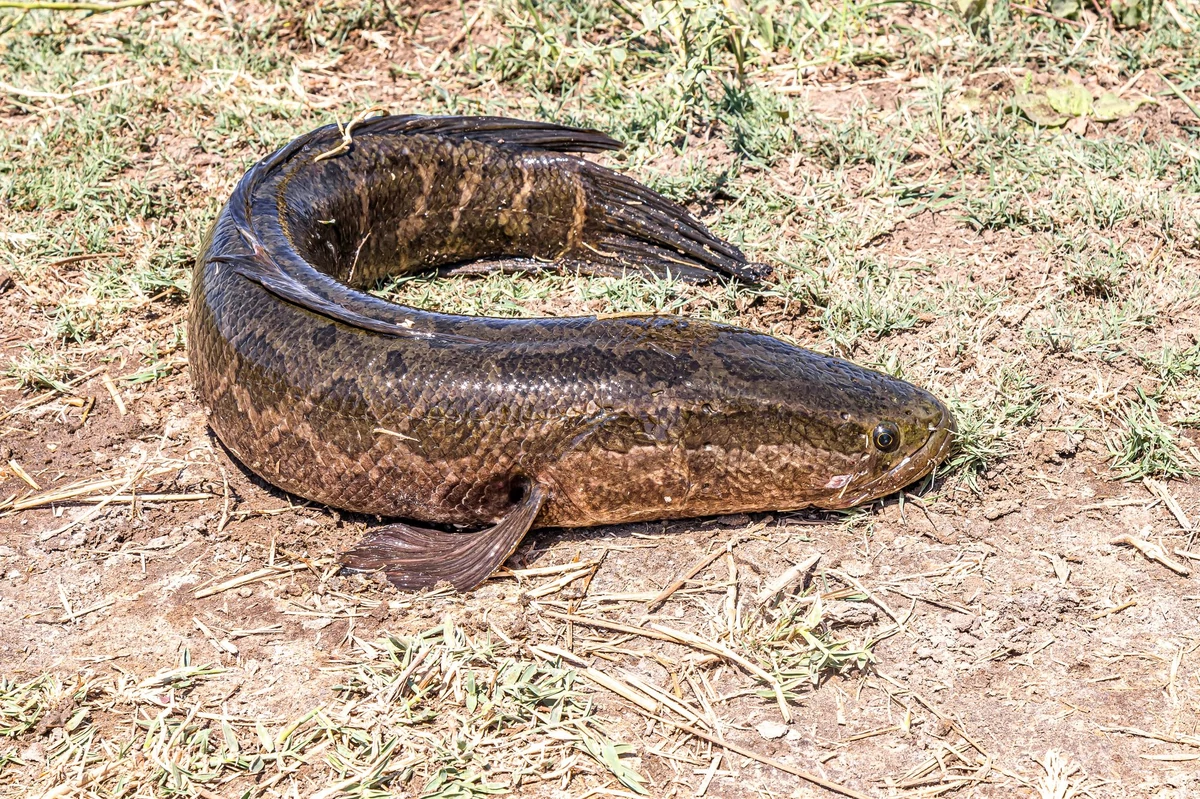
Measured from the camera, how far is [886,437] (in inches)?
151

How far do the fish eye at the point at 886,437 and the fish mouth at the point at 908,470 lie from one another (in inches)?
2.4

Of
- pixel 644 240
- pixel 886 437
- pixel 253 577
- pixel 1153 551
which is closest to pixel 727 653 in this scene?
pixel 886 437

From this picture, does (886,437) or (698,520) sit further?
(698,520)

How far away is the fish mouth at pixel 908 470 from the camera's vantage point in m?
3.87

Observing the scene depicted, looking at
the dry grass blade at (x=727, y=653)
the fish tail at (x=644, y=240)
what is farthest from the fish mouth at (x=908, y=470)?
the fish tail at (x=644, y=240)

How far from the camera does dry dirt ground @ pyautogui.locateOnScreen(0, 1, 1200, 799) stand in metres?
3.12

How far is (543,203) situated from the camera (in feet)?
17.8

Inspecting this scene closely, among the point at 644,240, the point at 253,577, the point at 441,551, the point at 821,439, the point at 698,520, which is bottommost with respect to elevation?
the point at 253,577

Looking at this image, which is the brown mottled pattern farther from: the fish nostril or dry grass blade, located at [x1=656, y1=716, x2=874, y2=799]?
dry grass blade, located at [x1=656, y1=716, x2=874, y2=799]

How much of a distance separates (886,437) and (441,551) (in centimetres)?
150

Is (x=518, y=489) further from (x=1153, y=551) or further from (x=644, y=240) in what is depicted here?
(x=1153, y=551)

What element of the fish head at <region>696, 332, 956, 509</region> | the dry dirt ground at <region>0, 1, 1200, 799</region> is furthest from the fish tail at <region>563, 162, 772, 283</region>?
the fish head at <region>696, 332, 956, 509</region>

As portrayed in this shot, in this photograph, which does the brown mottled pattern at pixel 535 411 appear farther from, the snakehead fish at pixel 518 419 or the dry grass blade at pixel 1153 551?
the dry grass blade at pixel 1153 551

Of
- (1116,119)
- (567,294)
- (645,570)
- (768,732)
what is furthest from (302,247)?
(1116,119)
